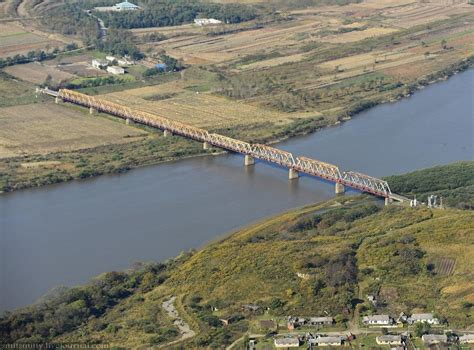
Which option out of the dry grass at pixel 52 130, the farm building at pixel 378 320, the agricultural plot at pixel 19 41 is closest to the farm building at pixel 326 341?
the farm building at pixel 378 320

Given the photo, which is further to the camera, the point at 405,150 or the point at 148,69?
the point at 148,69

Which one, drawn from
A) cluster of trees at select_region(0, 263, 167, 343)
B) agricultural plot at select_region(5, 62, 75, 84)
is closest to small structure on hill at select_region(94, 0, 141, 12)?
agricultural plot at select_region(5, 62, 75, 84)

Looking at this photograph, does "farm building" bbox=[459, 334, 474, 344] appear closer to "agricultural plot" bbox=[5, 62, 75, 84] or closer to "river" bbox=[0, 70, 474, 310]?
"river" bbox=[0, 70, 474, 310]

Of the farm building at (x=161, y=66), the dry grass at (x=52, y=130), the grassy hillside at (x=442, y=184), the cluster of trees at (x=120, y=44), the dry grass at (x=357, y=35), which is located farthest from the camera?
the dry grass at (x=357, y=35)

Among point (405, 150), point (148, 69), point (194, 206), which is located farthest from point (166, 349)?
point (148, 69)

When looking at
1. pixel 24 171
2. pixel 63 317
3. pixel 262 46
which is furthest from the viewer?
pixel 262 46

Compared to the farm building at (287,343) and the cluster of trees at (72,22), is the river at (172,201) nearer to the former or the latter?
the farm building at (287,343)

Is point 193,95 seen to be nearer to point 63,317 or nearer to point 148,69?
point 148,69
